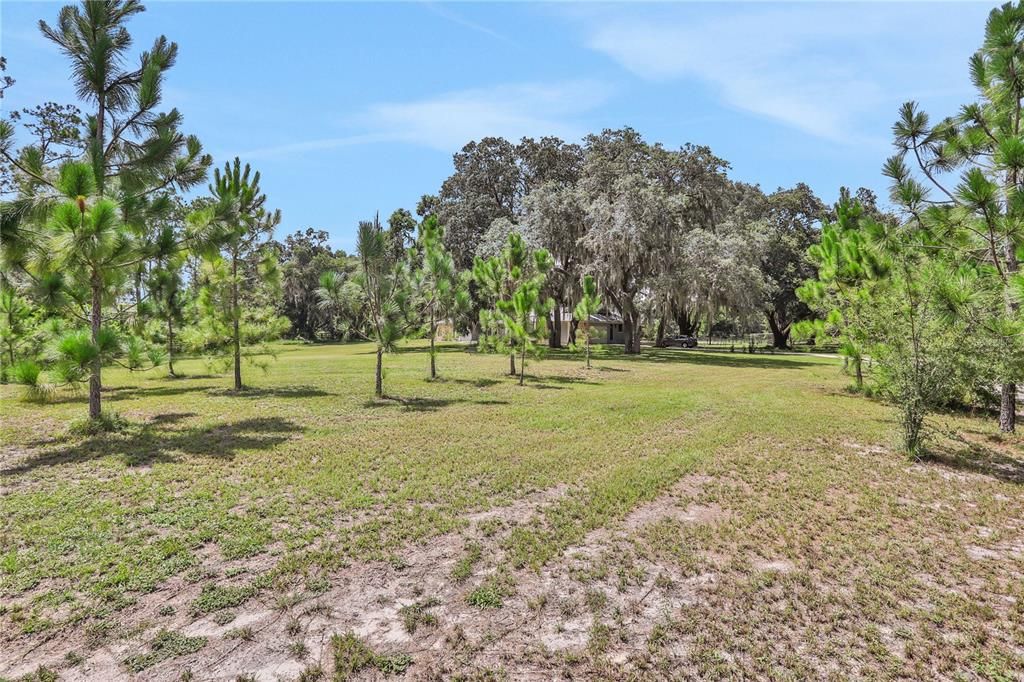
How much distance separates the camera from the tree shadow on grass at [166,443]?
265 inches

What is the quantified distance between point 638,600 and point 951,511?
4.19 m

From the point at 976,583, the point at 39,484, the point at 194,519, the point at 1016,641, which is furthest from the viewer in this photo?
the point at 39,484

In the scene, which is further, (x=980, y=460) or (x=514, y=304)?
(x=514, y=304)

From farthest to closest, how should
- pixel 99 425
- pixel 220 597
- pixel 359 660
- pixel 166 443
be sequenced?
pixel 99 425 → pixel 166 443 → pixel 220 597 → pixel 359 660

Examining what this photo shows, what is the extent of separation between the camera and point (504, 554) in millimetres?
4176

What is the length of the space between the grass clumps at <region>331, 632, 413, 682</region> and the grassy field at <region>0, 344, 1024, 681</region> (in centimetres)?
2

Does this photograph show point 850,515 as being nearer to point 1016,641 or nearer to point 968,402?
point 1016,641

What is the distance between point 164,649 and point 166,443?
5.80 metres

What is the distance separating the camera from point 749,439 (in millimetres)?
8469

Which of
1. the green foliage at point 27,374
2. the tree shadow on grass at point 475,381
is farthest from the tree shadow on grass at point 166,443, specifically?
the tree shadow on grass at point 475,381

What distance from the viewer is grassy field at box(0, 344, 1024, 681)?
9.55ft

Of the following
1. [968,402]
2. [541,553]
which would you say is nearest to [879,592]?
[541,553]

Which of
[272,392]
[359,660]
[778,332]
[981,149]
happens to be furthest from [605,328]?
[359,660]

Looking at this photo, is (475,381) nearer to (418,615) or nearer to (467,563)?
(467,563)
